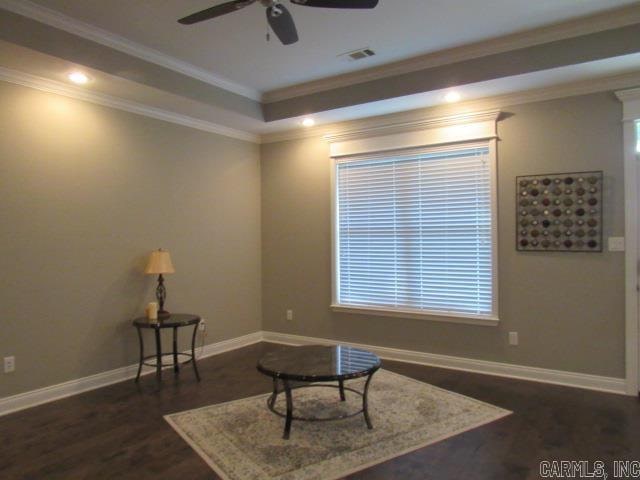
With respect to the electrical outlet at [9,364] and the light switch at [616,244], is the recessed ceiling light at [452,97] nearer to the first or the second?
the light switch at [616,244]

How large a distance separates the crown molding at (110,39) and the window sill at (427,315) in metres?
2.61

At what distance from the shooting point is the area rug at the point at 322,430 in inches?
98.6

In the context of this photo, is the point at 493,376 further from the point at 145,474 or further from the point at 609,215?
the point at 145,474

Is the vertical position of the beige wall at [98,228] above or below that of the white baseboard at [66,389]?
above

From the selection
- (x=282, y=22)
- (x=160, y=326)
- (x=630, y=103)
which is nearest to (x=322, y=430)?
(x=160, y=326)

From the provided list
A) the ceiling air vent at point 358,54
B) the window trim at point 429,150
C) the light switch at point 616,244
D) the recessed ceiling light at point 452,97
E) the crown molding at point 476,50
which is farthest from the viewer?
the window trim at point 429,150

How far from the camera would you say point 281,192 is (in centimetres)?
545

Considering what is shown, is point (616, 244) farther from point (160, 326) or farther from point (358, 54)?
point (160, 326)

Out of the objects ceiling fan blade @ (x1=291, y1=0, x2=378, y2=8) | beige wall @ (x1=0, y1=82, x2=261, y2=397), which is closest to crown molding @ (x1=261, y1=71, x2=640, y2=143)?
beige wall @ (x1=0, y1=82, x2=261, y2=397)

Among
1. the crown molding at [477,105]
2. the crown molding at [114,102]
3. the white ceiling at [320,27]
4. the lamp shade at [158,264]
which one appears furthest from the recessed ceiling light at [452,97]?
the lamp shade at [158,264]

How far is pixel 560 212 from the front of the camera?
3830 mm

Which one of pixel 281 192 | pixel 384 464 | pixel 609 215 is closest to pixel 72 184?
pixel 281 192

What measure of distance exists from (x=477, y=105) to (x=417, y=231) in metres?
1.34

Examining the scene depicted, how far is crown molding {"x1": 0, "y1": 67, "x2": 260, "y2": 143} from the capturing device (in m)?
3.38
